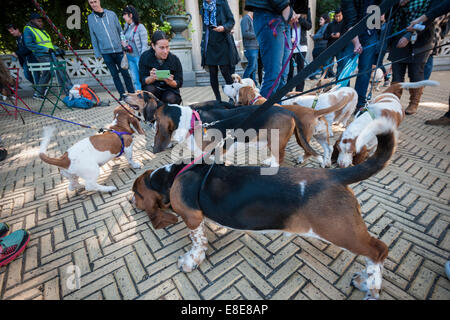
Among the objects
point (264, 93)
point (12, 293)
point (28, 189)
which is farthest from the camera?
point (264, 93)

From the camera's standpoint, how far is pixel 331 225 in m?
1.34

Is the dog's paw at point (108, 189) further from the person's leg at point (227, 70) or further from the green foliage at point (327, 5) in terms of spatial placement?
the green foliage at point (327, 5)

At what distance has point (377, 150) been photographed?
131 centimetres

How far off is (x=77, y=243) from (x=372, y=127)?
2787 mm

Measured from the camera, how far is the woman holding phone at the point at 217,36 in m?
4.96

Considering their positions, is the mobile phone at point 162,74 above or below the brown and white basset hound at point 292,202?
above

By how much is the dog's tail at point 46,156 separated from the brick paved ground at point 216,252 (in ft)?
1.81

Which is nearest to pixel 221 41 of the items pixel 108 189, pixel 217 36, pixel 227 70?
pixel 217 36

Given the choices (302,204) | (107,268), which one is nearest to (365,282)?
(302,204)

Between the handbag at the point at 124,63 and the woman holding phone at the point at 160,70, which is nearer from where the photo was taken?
the woman holding phone at the point at 160,70

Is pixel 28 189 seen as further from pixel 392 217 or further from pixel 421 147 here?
pixel 421 147

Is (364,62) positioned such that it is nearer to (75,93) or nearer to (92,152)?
(92,152)

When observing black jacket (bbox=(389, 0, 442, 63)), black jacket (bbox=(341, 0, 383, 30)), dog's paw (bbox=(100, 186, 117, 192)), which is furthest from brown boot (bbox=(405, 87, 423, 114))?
dog's paw (bbox=(100, 186, 117, 192))

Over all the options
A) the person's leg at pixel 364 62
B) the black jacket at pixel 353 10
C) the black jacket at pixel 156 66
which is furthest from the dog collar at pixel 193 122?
the black jacket at pixel 353 10
